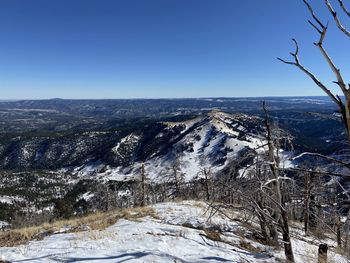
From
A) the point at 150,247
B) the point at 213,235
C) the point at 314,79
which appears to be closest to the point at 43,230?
the point at 150,247

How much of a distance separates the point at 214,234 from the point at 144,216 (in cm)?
540

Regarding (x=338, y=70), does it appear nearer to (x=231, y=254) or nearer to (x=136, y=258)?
(x=136, y=258)

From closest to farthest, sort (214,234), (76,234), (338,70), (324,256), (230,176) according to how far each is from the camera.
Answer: (338,70) → (324,256) → (230,176) → (76,234) → (214,234)

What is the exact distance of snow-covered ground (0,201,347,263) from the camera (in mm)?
11516

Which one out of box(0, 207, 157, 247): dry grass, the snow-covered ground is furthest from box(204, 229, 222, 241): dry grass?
box(0, 207, 157, 247): dry grass

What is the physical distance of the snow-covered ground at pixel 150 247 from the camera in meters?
11.5

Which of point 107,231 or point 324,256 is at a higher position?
point 324,256

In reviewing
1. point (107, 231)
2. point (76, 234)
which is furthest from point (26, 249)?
point (107, 231)

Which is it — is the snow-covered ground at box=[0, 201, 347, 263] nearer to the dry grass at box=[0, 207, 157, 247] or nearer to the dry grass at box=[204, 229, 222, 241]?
the dry grass at box=[204, 229, 222, 241]

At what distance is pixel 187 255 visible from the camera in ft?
40.6

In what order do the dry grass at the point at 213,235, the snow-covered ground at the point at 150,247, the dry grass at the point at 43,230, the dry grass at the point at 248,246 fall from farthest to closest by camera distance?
the dry grass at the point at 213,235
the dry grass at the point at 248,246
the dry grass at the point at 43,230
the snow-covered ground at the point at 150,247

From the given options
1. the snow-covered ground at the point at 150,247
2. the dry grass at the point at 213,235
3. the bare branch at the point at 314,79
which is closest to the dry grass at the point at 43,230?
the snow-covered ground at the point at 150,247

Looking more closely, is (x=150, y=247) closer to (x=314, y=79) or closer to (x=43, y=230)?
(x=43, y=230)

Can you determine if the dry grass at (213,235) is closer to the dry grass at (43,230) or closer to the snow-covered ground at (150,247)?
the snow-covered ground at (150,247)
